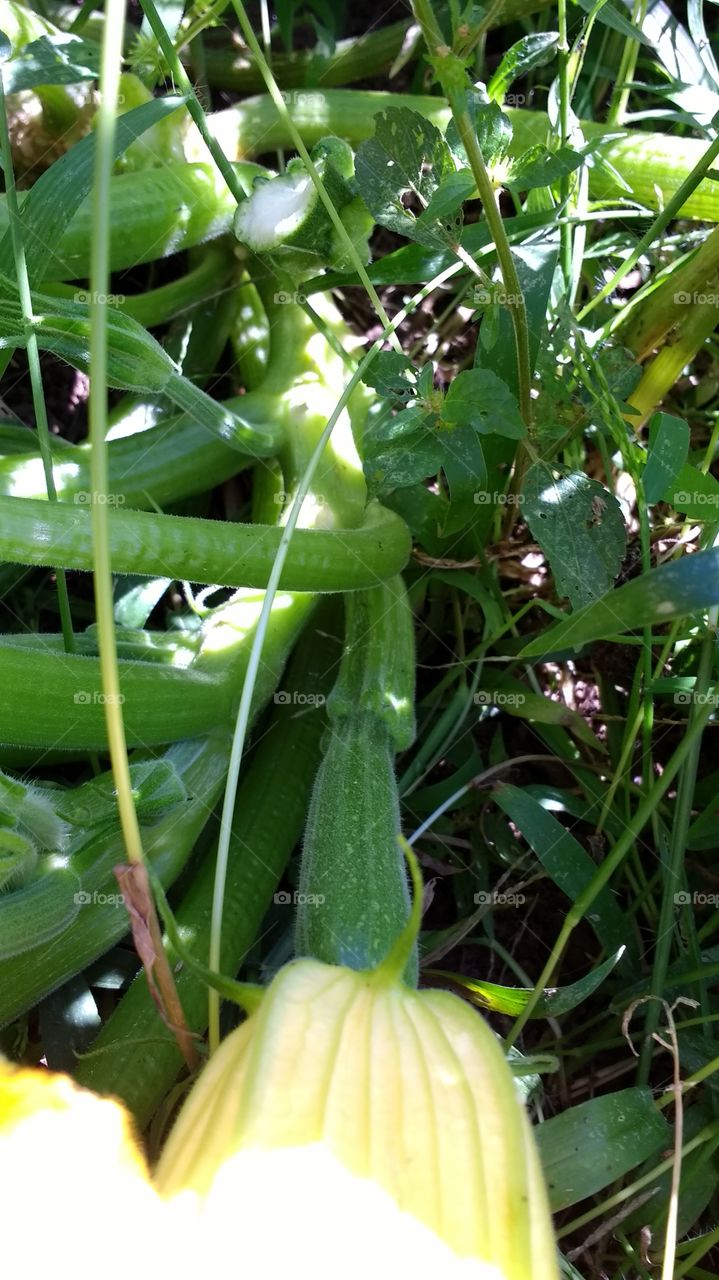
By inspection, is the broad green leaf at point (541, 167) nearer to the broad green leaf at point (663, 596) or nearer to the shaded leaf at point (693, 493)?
the shaded leaf at point (693, 493)

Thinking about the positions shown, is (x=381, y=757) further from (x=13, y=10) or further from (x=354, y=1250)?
(x=13, y=10)

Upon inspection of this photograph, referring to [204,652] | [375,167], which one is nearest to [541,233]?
[375,167]

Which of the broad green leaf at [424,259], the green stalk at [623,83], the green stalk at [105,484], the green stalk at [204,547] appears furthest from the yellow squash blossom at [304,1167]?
the green stalk at [623,83]

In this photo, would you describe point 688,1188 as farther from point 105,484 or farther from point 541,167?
point 541,167

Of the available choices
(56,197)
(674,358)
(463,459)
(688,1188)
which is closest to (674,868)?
(688,1188)

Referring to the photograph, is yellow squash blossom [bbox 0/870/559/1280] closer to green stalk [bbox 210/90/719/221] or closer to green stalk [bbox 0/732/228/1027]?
green stalk [bbox 0/732/228/1027]
